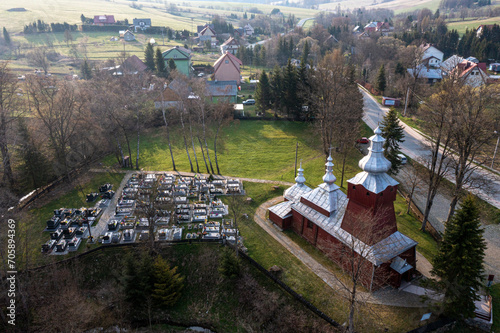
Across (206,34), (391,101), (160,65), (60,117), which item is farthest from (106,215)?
(206,34)

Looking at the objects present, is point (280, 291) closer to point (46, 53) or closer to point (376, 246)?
point (376, 246)

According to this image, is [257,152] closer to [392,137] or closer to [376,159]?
[392,137]

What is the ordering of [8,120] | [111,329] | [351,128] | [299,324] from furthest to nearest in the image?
[351,128]
[8,120]
[111,329]
[299,324]

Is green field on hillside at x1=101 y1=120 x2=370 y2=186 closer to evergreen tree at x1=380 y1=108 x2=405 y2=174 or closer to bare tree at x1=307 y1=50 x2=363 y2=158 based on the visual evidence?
bare tree at x1=307 y1=50 x2=363 y2=158

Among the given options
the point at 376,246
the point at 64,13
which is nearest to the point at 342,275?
the point at 376,246

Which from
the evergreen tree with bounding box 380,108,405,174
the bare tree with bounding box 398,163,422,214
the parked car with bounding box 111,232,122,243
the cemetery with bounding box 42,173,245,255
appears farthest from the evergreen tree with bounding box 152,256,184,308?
the evergreen tree with bounding box 380,108,405,174

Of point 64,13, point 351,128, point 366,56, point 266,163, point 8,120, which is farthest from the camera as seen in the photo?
point 64,13

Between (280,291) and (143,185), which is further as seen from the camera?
(143,185)
